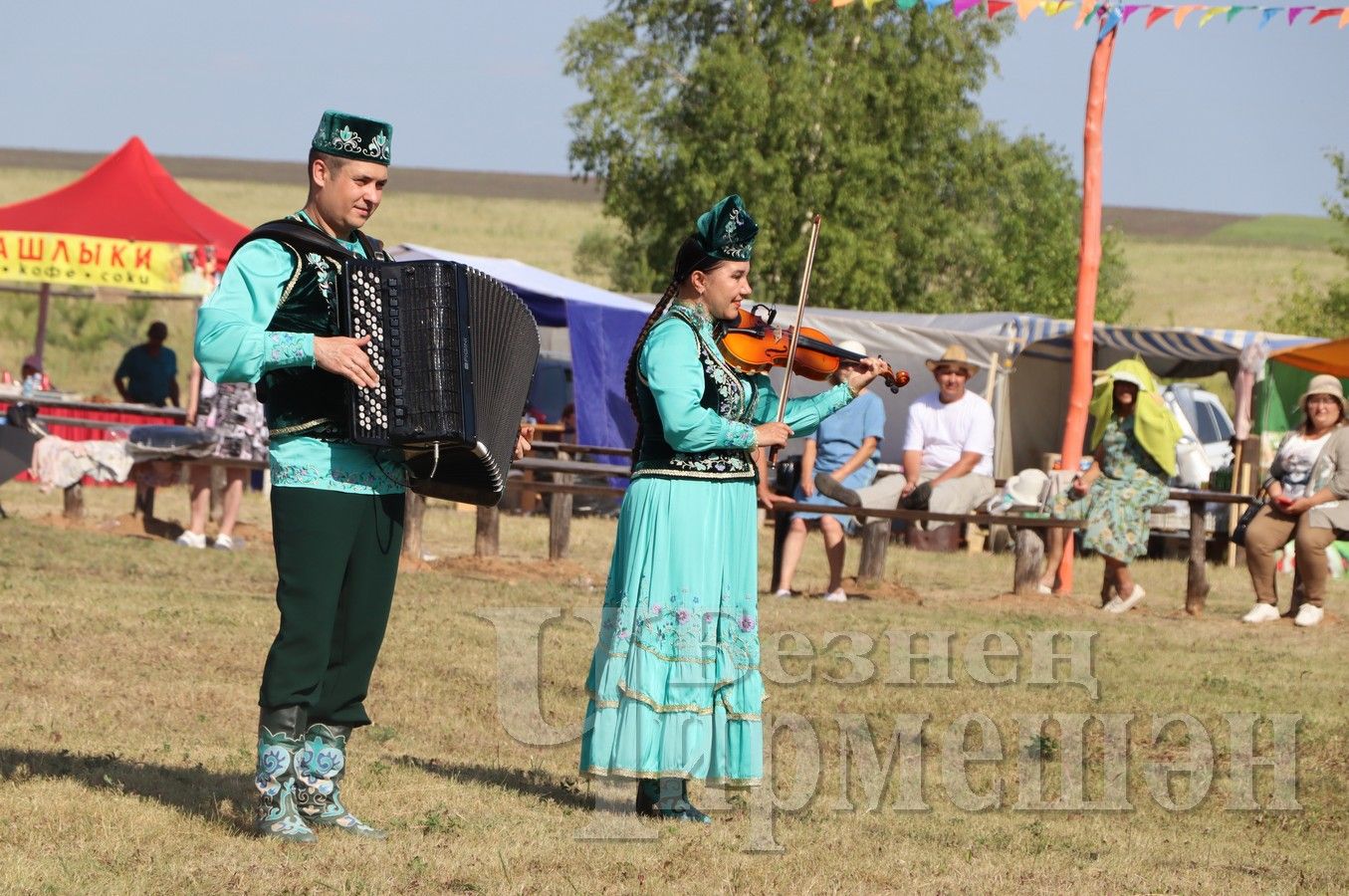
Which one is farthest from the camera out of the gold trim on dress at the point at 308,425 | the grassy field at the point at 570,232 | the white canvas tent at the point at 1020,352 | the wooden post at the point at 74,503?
the grassy field at the point at 570,232

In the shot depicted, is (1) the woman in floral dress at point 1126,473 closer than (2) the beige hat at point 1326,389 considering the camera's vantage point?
No

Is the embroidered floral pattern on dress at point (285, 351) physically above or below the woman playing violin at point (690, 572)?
above

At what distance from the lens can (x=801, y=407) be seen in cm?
626

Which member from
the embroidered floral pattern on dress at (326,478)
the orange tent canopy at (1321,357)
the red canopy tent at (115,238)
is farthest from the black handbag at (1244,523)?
the red canopy tent at (115,238)

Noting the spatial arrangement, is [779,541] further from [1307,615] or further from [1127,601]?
[1307,615]

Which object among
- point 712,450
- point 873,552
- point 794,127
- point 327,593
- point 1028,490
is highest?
point 794,127

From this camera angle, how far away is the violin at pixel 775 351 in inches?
242

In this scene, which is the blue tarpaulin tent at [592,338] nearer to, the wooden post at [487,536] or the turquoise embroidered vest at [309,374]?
the wooden post at [487,536]

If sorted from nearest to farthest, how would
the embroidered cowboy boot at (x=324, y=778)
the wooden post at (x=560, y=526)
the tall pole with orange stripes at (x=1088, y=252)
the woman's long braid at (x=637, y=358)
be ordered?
the embroidered cowboy boot at (x=324, y=778)
the woman's long braid at (x=637, y=358)
the wooden post at (x=560, y=526)
the tall pole with orange stripes at (x=1088, y=252)

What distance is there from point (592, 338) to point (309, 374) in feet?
46.2

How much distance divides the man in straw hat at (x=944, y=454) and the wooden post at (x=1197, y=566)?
1.49 meters

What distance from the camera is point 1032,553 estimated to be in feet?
44.6

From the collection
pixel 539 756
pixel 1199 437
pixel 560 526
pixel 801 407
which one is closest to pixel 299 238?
pixel 801 407

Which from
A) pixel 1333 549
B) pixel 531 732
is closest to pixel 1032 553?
pixel 1333 549
